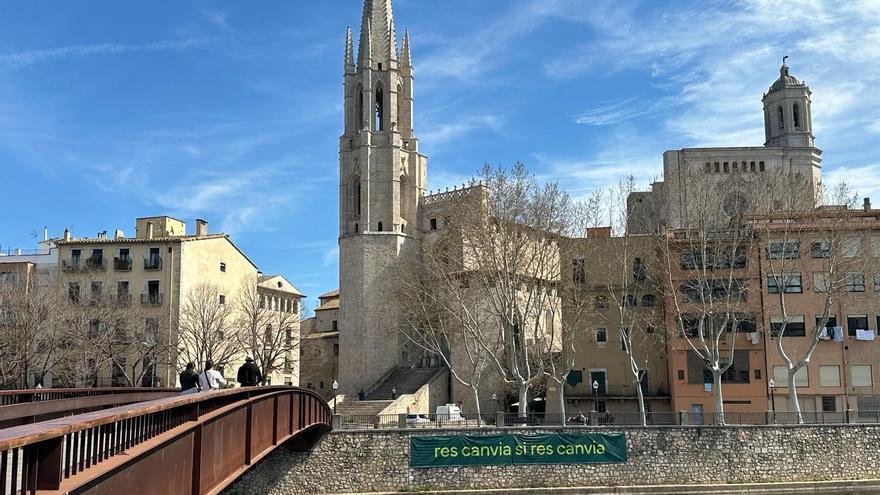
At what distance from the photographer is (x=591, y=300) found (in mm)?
49625

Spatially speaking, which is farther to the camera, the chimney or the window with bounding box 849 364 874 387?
the chimney

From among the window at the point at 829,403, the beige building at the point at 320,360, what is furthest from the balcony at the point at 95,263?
the window at the point at 829,403

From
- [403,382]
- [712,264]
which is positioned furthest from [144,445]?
[403,382]

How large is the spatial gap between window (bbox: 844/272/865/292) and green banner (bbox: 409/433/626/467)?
16386 millimetres

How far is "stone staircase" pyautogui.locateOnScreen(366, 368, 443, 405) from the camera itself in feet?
202

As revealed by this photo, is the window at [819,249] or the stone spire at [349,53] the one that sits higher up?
the stone spire at [349,53]

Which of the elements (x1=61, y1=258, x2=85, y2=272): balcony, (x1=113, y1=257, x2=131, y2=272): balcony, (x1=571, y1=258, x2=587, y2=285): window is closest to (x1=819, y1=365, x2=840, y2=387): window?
(x1=571, y1=258, x2=587, y2=285): window

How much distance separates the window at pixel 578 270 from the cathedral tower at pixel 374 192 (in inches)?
731

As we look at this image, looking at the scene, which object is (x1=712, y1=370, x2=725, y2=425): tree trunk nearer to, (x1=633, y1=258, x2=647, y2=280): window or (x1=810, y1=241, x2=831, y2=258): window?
(x1=633, y1=258, x2=647, y2=280): window

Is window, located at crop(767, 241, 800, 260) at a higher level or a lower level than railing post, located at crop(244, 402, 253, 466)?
higher

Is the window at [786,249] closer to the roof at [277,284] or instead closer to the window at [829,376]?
the window at [829,376]

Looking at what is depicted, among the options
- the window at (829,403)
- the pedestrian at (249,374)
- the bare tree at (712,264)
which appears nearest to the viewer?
Result: the pedestrian at (249,374)

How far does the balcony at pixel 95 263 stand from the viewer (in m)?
60.2

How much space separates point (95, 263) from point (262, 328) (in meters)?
12.7
